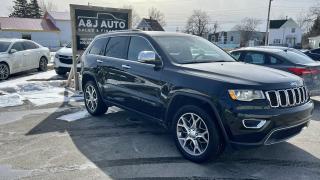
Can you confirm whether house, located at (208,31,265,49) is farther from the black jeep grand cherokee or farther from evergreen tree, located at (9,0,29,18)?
the black jeep grand cherokee

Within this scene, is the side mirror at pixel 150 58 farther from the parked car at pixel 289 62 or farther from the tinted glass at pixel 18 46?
the tinted glass at pixel 18 46

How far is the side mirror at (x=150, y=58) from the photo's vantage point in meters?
4.79

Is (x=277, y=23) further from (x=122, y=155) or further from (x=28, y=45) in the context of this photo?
(x=122, y=155)

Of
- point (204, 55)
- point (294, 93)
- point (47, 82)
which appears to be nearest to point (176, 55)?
point (204, 55)

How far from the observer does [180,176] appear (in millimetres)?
4090

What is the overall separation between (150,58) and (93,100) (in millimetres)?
2641

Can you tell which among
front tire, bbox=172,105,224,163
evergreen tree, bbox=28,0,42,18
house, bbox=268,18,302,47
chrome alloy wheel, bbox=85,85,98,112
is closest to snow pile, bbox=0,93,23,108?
chrome alloy wheel, bbox=85,85,98,112

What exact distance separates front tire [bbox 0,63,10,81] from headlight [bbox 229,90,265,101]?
10.9m

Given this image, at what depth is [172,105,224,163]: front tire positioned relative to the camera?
417cm

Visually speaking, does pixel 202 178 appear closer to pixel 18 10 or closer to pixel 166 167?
pixel 166 167

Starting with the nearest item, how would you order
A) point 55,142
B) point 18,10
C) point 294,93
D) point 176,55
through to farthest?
point 294,93 → point 176,55 → point 55,142 → point 18,10

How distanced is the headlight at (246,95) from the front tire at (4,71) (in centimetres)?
1095

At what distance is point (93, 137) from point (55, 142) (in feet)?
2.12

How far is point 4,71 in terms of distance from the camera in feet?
40.8
